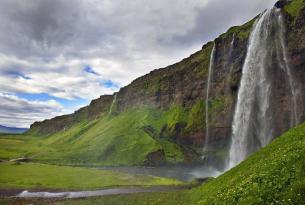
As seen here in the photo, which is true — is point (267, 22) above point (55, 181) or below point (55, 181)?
above

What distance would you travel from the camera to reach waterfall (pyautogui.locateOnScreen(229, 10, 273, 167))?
12812 centimetres

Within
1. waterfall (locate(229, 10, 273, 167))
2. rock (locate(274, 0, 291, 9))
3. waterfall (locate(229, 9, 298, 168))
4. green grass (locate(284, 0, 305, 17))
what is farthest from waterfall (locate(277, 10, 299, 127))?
rock (locate(274, 0, 291, 9))

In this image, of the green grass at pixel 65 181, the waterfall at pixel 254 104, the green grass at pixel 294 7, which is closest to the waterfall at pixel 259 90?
the waterfall at pixel 254 104

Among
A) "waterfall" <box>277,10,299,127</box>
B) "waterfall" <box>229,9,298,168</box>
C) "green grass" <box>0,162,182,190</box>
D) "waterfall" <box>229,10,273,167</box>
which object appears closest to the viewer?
"green grass" <box>0,162,182,190</box>

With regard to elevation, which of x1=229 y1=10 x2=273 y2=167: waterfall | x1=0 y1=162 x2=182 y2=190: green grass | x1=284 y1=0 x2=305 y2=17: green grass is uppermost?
x1=284 y1=0 x2=305 y2=17: green grass

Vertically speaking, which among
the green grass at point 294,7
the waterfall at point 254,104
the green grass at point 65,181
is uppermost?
the green grass at point 294,7

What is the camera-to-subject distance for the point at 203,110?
194875mm

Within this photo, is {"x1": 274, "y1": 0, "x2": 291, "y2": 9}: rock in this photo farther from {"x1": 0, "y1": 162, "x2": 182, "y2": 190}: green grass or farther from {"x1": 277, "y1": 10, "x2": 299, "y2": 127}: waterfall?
{"x1": 0, "y1": 162, "x2": 182, "y2": 190}: green grass

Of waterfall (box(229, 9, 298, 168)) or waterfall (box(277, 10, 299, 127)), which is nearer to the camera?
waterfall (box(229, 9, 298, 168))

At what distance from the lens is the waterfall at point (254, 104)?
12812 centimetres

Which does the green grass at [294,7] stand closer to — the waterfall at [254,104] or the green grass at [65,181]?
the waterfall at [254,104]

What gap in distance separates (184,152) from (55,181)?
301 ft

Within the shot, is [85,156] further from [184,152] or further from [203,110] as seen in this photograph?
[203,110]

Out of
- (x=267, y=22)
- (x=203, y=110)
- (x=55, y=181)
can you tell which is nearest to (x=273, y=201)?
(x=55, y=181)
